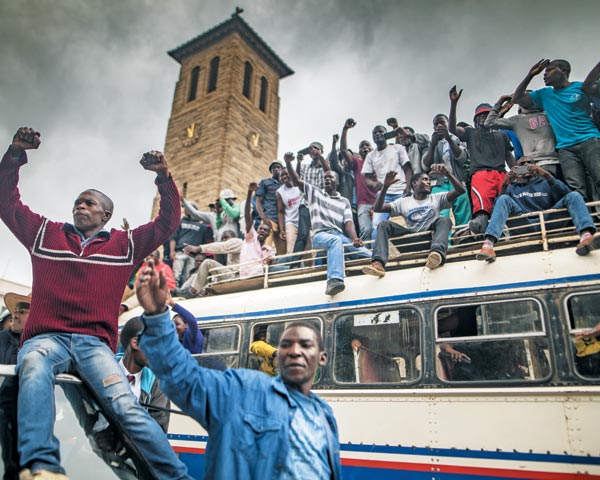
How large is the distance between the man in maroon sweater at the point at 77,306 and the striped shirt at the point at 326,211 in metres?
3.73

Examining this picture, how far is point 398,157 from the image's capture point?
7.60 metres

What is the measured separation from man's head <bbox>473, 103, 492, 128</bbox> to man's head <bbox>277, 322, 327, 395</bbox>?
567 centimetres

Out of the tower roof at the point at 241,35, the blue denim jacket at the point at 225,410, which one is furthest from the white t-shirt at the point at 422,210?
the tower roof at the point at 241,35

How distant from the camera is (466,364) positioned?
4215 mm

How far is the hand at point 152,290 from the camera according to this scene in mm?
1722

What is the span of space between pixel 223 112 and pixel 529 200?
1981 centimetres

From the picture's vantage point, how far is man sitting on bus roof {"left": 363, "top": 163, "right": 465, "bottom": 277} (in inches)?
199

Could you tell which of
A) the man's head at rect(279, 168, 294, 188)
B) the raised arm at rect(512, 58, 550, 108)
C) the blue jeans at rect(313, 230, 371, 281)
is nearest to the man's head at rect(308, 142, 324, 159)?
the man's head at rect(279, 168, 294, 188)

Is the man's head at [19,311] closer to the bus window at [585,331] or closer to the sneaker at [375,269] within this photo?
the sneaker at [375,269]

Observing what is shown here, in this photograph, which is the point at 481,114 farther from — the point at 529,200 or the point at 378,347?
the point at 378,347

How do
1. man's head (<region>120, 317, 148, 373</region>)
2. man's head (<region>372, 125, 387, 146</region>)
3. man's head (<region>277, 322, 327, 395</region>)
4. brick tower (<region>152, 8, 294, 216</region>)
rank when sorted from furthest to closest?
brick tower (<region>152, 8, 294, 216</region>) → man's head (<region>372, 125, 387, 146</region>) → man's head (<region>120, 317, 148, 373</region>) → man's head (<region>277, 322, 327, 395</region>)

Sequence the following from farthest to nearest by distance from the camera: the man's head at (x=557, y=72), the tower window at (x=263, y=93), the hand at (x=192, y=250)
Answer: the tower window at (x=263, y=93) < the hand at (x=192, y=250) < the man's head at (x=557, y=72)

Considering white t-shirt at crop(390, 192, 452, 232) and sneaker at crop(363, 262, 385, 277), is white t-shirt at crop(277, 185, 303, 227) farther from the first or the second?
sneaker at crop(363, 262, 385, 277)

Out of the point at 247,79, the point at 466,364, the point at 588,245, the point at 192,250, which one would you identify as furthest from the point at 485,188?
the point at 247,79
